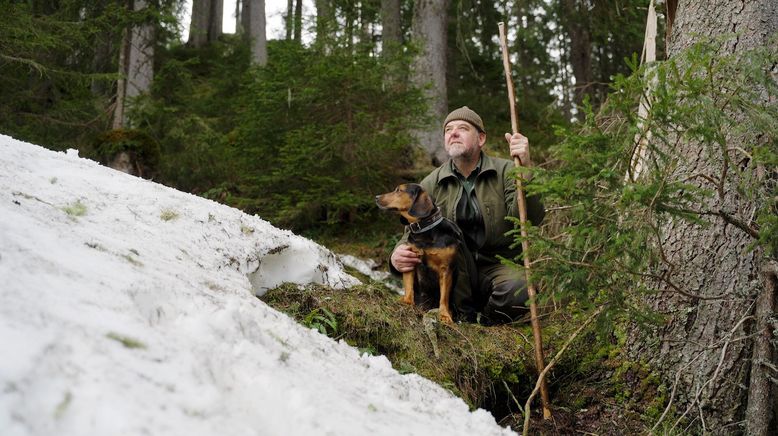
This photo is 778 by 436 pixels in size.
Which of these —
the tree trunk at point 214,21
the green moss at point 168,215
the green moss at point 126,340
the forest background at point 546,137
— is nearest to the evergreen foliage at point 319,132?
the forest background at point 546,137

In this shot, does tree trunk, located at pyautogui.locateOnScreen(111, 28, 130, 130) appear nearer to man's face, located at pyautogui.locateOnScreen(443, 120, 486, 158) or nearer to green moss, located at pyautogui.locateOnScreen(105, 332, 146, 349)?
man's face, located at pyautogui.locateOnScreen(443, 120, 486, 158)

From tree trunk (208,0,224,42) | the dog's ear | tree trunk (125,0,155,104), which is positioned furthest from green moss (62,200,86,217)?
→ tree trunk (208,0,224,42)

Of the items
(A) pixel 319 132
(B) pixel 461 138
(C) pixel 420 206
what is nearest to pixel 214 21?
(A) pixel 319 132

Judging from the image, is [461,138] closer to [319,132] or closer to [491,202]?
[491,202]

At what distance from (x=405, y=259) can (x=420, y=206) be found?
18.5 inches

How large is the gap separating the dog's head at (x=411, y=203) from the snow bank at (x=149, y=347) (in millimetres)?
1644

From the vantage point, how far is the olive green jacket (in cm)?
479

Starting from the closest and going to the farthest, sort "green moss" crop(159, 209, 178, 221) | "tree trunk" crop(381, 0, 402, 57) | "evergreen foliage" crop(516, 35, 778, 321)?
1. "evergreen foliage" crop(516, 35, 778, 321)
2. "green moss" crop(159, 209, 178, 221)
3. "tree trunk" crop(381, 0, 402, 57)

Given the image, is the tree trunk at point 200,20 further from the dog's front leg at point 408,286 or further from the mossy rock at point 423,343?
the mossy rock at point 423,343

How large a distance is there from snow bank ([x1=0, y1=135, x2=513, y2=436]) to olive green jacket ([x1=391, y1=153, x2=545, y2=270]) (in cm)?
238

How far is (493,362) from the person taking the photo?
3.69 metres

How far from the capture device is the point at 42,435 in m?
1.33

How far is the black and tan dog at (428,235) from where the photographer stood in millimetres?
4375

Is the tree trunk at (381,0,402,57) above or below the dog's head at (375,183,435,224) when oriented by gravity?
above
